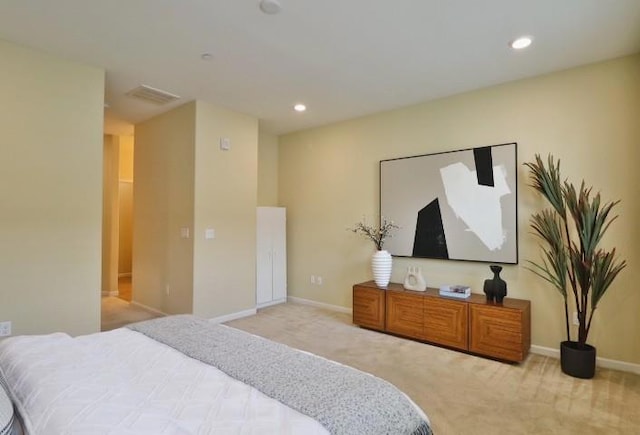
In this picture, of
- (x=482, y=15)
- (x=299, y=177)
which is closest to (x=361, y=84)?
(x=482, y=15)

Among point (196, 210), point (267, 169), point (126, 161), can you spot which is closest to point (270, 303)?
point (196, 210)

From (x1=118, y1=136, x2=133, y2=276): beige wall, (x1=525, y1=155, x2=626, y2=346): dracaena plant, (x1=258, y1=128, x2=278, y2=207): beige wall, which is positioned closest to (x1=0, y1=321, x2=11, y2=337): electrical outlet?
(x1=258, y1=128, x2=278, y2=207): beige wall

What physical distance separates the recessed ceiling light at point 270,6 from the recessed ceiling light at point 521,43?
6.18ft

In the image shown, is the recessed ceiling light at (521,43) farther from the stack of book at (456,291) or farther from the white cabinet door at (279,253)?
the white cabinet door at (279,253)

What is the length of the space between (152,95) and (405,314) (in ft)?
12.3

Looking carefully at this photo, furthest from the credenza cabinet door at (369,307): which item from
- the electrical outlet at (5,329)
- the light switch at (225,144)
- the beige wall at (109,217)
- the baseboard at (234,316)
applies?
the beige wall at (109,217)

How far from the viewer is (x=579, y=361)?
9.34 ft

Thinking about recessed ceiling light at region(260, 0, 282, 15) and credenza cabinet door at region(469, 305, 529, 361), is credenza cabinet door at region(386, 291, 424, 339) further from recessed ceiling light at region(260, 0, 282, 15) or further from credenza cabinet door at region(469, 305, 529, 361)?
recessed ceiling light at region(260, 0, 282, 15)

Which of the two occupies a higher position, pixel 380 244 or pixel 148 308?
pixel 380 244

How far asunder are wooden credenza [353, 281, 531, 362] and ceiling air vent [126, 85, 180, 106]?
315cm

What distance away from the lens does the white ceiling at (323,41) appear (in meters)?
2.39

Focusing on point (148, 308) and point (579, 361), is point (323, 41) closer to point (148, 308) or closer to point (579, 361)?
point (579, 361)

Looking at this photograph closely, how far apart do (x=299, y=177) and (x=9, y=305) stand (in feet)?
12.2

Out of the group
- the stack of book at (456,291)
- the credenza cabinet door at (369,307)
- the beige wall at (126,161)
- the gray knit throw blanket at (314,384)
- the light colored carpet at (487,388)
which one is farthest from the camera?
the beige wall at (126,161)
